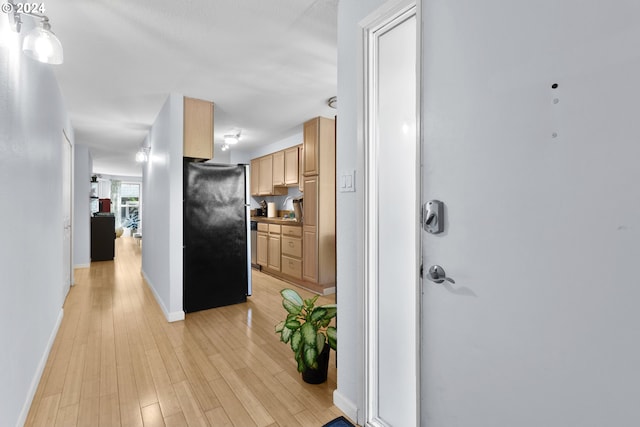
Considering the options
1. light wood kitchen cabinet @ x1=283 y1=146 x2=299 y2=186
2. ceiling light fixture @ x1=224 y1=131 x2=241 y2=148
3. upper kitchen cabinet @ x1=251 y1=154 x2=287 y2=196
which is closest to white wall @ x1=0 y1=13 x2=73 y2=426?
ceiling light fixture @ x1=224 y1=131 x2=241 y2=148

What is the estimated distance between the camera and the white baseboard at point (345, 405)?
1701mm

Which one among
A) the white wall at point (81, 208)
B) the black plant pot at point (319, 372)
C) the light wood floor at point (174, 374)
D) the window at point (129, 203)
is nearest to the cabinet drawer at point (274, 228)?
the light wood floor at point (174, 374)

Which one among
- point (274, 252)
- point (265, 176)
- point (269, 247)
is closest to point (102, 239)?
point (265, 176)

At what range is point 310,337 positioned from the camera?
1965 mm

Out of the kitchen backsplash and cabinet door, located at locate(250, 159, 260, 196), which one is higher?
cabinet door, located at locate(250, 159, 260, 196)

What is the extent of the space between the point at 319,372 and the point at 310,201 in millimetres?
2668

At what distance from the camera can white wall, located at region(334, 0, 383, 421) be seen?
5.35ft

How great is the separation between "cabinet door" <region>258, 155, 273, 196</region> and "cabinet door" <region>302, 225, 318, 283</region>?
1.74 metres

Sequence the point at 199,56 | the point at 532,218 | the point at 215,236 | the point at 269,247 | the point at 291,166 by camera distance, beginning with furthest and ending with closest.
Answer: the point at 269,247 → the point at 291,166 → the point at 215,236 → the point at 199,56 → the point at 532,218

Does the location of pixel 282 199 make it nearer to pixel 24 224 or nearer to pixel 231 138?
pixel 231 138

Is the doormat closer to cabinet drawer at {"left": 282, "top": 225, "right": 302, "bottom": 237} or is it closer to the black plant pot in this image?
the black plant pot

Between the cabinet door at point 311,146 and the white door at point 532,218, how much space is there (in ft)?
10.3

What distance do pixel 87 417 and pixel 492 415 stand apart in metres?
2.06

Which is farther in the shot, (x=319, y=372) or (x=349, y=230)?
(x=319, y=372)
